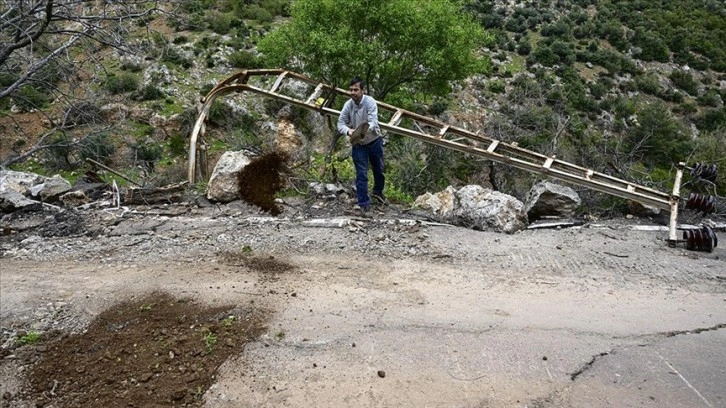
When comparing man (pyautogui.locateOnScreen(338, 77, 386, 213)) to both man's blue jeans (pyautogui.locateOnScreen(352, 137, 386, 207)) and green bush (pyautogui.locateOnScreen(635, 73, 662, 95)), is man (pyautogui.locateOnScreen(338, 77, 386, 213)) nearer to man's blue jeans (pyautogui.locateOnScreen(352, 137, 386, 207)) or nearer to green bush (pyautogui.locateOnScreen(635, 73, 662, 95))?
man's blue jeans (pyautogui.locateOnScreen(352, 137, 386, 207))

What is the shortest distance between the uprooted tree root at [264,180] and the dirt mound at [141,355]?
281 cm

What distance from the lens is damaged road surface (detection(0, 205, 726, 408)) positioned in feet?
11.0

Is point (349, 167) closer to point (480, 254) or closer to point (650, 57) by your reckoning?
point (480, 254)

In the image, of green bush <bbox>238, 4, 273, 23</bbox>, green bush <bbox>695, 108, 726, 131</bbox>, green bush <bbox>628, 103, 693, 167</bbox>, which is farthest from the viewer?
green bush <bbox>238, 4, 273, 23</bbox>

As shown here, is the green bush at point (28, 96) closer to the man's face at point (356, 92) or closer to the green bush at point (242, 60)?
the man's face at point (356, 92)

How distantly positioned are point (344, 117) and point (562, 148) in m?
7.61

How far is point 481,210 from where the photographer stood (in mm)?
6527

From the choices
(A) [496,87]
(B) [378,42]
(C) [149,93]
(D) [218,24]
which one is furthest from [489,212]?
(D) [218,24]

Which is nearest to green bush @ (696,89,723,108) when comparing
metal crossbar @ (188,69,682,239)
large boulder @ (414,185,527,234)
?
metal crossbar @ (188,69,682,239)

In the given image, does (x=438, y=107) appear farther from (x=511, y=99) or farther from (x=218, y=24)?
(x=218, y=24)

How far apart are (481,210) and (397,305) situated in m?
2.63

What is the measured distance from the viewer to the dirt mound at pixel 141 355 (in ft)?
10.7

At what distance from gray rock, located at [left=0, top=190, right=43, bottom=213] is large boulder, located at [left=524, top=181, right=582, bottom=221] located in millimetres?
7055

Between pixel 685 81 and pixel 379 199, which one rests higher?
pixel 685 81
